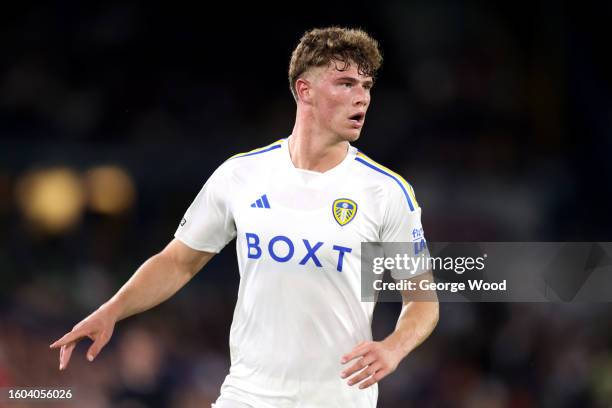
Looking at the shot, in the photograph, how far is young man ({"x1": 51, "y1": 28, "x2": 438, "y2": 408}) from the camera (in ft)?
14.7

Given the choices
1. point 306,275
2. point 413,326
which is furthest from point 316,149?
point 413,326

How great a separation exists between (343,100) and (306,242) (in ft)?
2.46

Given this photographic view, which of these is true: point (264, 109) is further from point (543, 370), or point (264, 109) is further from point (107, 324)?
point (107, 324)

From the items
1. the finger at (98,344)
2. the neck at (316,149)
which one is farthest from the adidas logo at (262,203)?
the finger at (98,344)

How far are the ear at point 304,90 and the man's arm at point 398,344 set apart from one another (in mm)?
1103

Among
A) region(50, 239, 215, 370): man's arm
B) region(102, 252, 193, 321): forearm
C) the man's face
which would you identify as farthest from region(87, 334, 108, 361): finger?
the man's face

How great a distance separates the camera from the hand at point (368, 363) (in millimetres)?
3861

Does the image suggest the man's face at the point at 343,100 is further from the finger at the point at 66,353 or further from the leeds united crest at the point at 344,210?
the finger at the point at 66,353

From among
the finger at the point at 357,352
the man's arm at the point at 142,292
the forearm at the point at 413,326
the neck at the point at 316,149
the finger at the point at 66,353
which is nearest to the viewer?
the finger at the point at 357,352

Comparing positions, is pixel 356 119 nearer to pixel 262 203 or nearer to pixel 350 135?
pixel 350 135

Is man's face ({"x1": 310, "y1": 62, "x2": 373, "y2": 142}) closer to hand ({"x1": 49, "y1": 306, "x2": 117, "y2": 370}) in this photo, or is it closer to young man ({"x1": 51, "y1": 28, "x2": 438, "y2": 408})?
young man ({"x1": 51, "y1": 28, "x2": 438, "y2": 408})

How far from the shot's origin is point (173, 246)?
4.97m

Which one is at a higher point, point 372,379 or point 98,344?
point 98,344

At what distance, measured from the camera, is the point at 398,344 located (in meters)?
4.11
